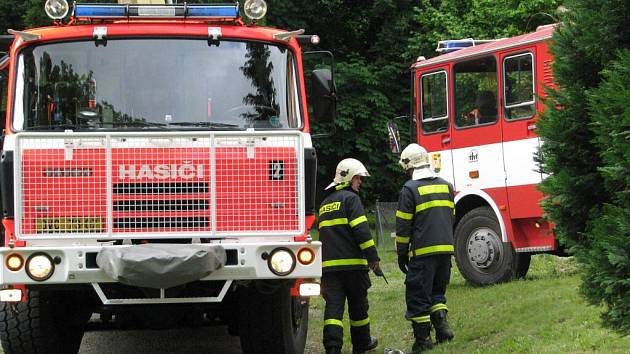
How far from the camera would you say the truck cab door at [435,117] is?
42.4 ft

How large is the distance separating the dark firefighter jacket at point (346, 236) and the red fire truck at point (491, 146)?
119 inches

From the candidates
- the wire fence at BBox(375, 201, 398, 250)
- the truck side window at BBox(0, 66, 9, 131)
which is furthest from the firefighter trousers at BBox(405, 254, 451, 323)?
the wire fence at BBox(375, 201, 398, 250)

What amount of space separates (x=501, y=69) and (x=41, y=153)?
255 inches

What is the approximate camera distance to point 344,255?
9.22m

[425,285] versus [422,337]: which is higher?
[425,285]

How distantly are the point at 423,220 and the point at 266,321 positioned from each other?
1914 mm

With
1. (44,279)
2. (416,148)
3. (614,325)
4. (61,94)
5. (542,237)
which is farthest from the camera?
(542,237)

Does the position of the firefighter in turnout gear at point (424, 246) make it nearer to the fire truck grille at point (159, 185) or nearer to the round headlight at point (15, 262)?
the fire truck grille at point (159, 185)

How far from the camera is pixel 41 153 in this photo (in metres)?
7.57

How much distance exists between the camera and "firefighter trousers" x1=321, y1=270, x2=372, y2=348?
9.15 meters

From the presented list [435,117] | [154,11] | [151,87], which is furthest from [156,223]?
[435,117]

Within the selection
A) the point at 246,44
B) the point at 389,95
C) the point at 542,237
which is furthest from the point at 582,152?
the point at 389,95

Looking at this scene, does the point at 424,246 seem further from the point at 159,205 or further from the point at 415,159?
the point at 159,205

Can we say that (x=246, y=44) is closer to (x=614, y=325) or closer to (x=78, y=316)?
(x=78, y=316)
